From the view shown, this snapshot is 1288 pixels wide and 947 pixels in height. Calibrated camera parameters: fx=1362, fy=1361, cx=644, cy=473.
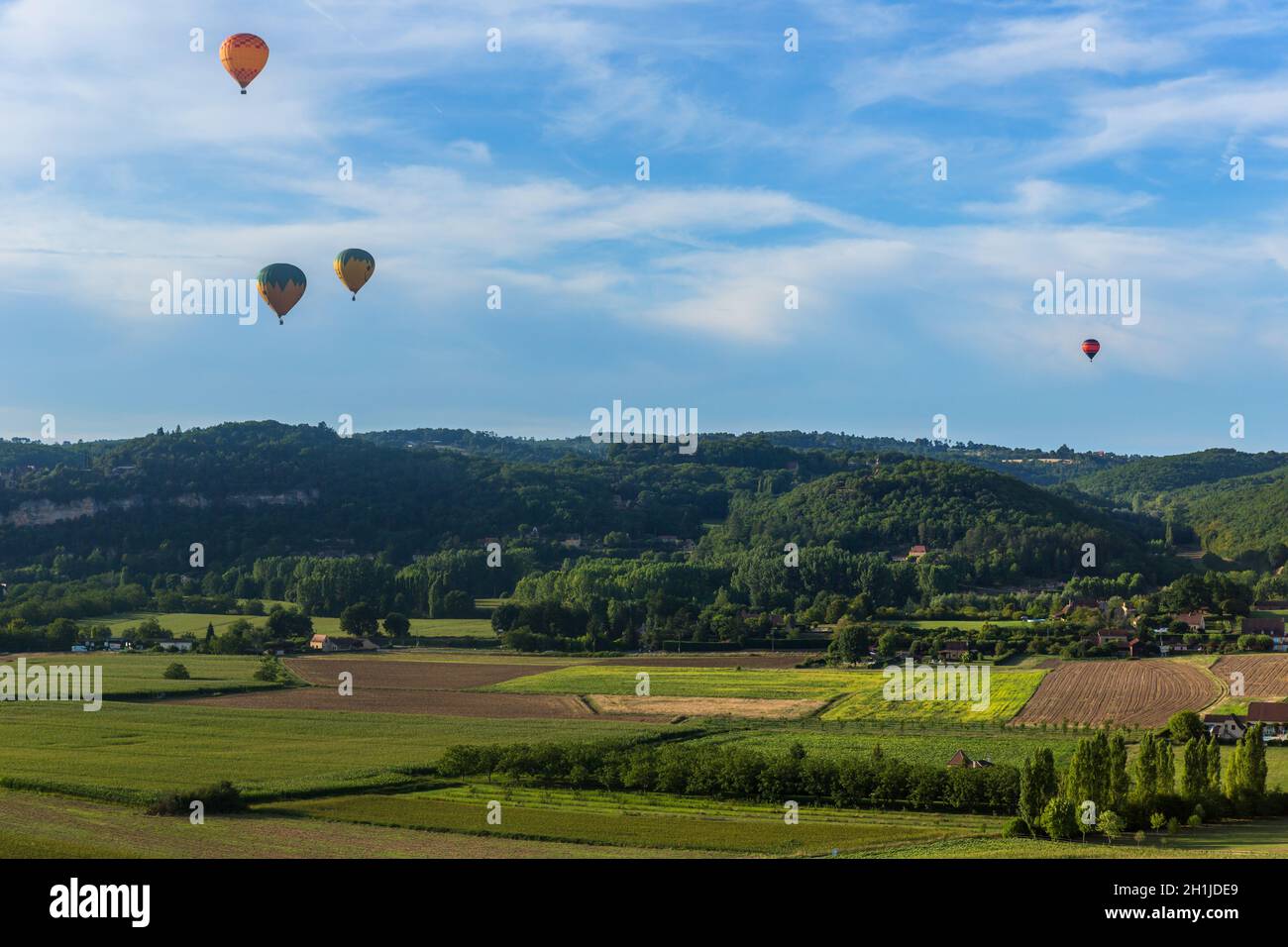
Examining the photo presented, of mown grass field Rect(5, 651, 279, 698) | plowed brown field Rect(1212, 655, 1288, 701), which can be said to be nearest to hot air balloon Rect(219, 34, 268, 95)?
mown grass field Rect(5, 651, 279, 698)

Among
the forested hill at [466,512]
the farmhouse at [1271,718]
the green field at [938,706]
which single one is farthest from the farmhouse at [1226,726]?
the forested hill at [466,512]

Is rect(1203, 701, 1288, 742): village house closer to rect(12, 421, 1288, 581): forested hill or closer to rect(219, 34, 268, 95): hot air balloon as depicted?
rect(219, 34, 268, 95): hot air balloon

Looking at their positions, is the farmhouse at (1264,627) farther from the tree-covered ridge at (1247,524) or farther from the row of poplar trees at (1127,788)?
the row of poplar trees at (1127,788)

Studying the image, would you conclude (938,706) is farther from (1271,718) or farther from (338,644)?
(338,644)

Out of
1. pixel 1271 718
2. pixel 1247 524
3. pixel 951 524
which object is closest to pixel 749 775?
pixel 1271 718
